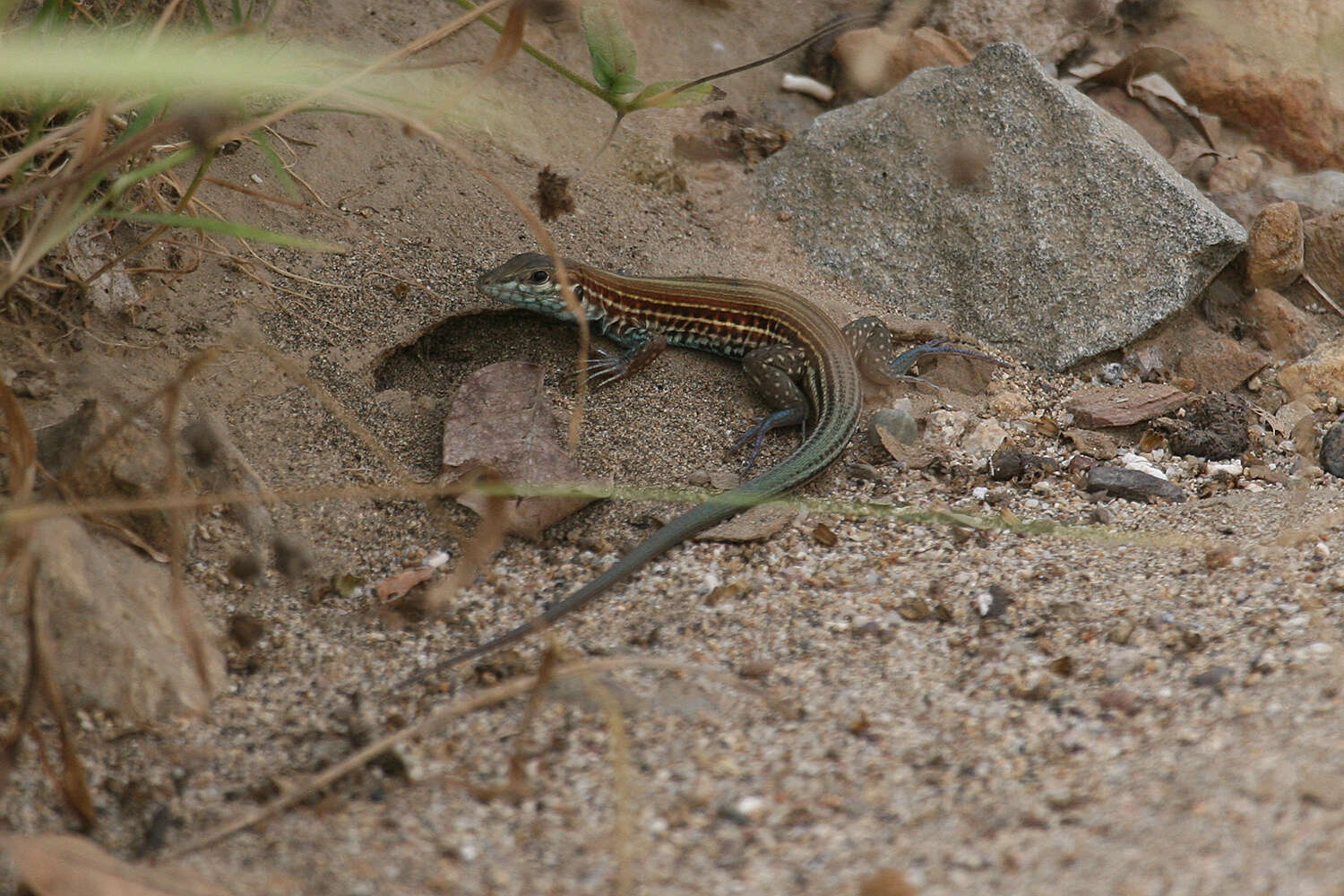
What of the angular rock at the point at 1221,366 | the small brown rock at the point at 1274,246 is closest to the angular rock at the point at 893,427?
the angular rock at the point at 1221,366

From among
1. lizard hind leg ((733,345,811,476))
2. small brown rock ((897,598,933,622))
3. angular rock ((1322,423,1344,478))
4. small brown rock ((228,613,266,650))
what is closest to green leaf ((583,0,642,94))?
lizard hind leg ((733,345,811,476))

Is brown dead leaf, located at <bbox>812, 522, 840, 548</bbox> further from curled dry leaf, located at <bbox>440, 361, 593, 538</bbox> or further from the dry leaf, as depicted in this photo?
the dry leaf

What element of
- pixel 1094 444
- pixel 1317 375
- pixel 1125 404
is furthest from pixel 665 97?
pixel 1317 375

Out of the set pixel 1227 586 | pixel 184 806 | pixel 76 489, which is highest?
pixel 76 489

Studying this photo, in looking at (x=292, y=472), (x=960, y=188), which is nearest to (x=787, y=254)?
(x=960, y=188)

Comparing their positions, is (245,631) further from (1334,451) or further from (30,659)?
(1334,451)

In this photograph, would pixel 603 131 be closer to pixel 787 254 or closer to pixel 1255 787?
pixel 787 254
